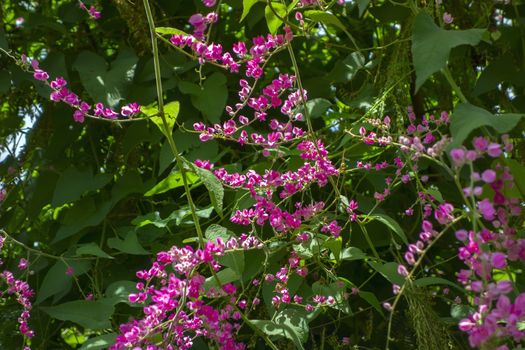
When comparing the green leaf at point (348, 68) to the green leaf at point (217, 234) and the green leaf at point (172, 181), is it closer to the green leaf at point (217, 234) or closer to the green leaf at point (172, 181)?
the green leaf at point (172, 181)

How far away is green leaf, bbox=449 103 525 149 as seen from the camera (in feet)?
2.87

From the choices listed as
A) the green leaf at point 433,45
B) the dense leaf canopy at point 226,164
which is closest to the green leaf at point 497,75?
the dense leaf canopy at point 226,164

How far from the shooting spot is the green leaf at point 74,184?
1.68 m

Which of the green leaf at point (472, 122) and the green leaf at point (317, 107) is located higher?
the green leaf at point (472, 122)

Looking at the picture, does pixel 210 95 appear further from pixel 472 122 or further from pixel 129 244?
pixel 472 122

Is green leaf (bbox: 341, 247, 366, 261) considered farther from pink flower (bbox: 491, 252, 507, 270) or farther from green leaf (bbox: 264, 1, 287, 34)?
pink flower (bbox: 491, 252, 507, 270)

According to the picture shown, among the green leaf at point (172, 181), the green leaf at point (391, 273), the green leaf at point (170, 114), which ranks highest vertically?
the green leaf at point (170, 114)

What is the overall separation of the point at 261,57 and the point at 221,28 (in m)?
0.69

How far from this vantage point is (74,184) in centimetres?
170

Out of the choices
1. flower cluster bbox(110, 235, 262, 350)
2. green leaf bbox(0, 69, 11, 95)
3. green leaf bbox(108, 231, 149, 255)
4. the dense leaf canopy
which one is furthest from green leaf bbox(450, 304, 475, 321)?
green leaf bbox(0, 69, 11, 95)

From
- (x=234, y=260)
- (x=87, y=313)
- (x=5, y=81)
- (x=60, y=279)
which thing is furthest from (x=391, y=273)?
(x=5, y=81)

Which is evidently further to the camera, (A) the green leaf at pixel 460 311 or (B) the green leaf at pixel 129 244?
(B) the green leaf at pixel 129 244

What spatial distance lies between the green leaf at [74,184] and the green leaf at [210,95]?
242mm

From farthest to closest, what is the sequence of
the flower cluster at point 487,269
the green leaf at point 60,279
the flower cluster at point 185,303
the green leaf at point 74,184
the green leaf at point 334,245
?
the green leaf at point 74,184
the green leaf at point 60,279
the green leaf at point 334,245
the flower cluster at point 185,303
the flower cluster at point 487,269
